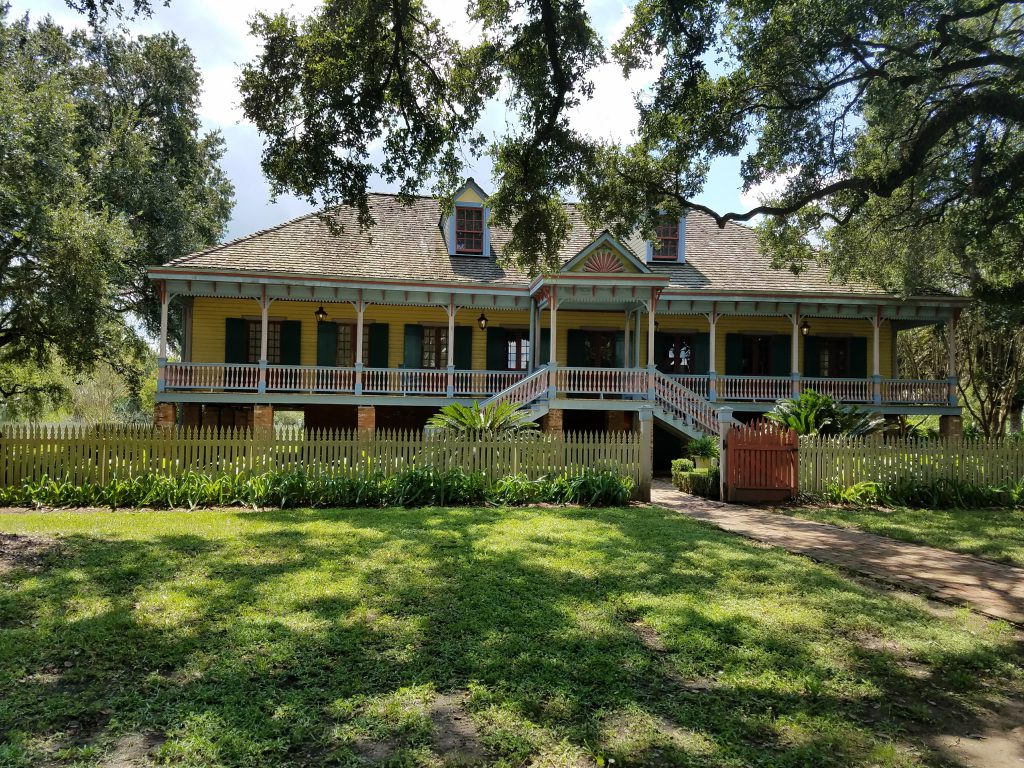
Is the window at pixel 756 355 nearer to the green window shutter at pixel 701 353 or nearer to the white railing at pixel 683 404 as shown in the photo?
the green window shutter at pixel 701 353

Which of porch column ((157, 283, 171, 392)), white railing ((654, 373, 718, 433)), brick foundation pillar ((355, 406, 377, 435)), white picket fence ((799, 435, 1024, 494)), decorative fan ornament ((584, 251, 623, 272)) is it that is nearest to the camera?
white picket fence ((799, 435, 1024, 494))

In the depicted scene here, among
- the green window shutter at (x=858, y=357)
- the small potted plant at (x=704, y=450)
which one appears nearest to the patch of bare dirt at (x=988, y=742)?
the small potted plant at (x=704, y=450)

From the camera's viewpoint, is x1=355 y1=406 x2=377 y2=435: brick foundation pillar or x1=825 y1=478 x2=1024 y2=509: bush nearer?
x1=825 y1=478 x2=1024 y2=509: bush

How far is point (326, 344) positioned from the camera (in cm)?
2203

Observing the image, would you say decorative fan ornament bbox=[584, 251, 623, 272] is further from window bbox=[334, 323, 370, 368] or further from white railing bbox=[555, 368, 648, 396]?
window bbox=[334, 323, 370, 368]

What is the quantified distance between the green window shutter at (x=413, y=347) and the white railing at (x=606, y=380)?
5556 mm

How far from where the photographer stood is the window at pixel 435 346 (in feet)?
74.4

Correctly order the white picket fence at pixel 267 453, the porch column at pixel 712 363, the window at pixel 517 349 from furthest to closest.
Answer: the window at pixel 517 349 < the porch column at pixel 712 363 < the white picket fence at pixel 267 453

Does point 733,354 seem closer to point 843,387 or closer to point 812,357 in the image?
point 812,357

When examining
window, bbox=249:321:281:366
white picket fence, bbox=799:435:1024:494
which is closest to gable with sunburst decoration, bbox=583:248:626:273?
white picket fence, bbox=799:435:1024:494

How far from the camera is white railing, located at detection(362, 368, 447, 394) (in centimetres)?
2030

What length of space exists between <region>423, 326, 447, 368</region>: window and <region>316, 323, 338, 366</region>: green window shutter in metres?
2.99

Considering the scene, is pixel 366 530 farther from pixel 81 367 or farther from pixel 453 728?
pixel 81 367

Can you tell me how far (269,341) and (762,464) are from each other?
52.1 feet
